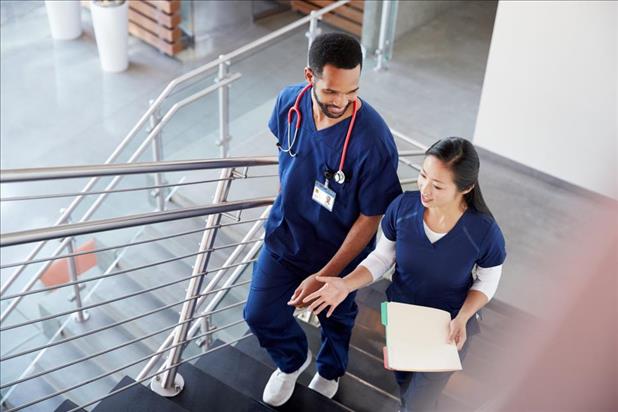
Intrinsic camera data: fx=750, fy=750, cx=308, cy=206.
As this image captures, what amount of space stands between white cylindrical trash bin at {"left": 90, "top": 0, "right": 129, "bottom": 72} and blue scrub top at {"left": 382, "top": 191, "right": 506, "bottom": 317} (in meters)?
5.07

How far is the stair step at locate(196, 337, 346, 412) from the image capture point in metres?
2.79

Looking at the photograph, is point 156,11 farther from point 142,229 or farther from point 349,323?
point 349,323

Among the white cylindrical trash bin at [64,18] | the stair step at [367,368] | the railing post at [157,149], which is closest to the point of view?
the stair step at [367,368]

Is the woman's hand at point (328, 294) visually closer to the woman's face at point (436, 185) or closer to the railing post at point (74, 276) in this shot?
the woman's face at point (436, 185)

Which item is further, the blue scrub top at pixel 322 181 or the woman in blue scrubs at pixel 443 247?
the blue scrub top at pixel 322 181

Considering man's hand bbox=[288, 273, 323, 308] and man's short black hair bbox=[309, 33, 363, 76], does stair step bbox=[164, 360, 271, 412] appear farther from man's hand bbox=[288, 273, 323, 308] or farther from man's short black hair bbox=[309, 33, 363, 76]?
man's short black hair bbox=[309, 33, 363, 76]

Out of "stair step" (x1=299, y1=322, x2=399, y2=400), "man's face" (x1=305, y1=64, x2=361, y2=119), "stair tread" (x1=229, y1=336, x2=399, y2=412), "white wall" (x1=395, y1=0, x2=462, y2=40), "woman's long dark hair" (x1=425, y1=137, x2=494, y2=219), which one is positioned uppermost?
"man's face" (x1=305, y1=64, x2=361, y2=119)

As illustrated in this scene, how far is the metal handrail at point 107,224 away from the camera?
70.9 inches

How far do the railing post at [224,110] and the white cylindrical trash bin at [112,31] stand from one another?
2500 millimetres

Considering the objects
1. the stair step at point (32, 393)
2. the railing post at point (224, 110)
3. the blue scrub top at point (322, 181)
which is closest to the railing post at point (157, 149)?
the railing post at point (224, 110)

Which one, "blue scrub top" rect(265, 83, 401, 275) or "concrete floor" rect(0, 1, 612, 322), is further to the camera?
"concrete floor" rect(0, 1, 612, 322)

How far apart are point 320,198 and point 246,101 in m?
3.45

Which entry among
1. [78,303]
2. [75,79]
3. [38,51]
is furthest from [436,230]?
[38,51]

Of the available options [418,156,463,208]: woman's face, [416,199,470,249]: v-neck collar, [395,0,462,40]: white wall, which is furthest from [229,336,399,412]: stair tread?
[395,0,462,40]: white wall
